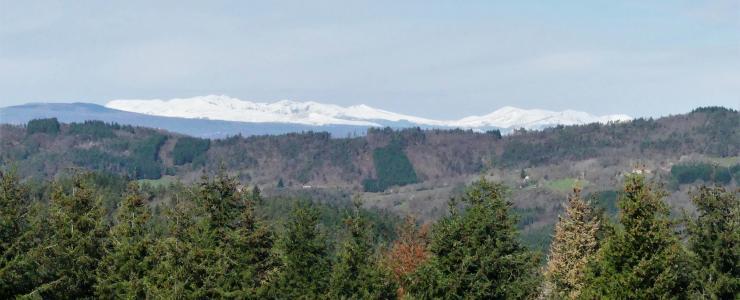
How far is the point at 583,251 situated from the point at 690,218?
39.9 ft

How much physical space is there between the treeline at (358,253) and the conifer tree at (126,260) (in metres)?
0.08

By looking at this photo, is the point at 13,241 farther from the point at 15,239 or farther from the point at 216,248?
the point at 216,248

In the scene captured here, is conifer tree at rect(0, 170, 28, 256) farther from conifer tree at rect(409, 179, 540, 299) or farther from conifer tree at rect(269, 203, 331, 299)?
conifer tree at rect(409, 179, 540, 299)

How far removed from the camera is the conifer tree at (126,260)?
2157 inches

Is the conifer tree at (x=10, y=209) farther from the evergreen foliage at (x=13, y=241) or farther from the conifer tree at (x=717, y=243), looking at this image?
the conifer tree at (x=717, y=243)

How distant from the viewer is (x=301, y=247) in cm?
6944

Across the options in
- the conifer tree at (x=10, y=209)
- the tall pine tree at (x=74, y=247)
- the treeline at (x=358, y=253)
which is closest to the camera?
the treeline at (x=358, y=253)

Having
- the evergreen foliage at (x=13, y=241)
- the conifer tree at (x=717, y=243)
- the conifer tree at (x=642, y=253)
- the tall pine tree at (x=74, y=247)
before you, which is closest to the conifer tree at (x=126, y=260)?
the tall pine tree at (x=74, y=247)

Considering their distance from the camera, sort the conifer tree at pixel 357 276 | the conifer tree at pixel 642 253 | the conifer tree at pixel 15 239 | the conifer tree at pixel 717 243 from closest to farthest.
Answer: the conifer tree at pixel 15 239 < the conifer tree at pixel 642 253 < the conifer tree at pixel 717 243 < the conifer tree at pixel 357 276

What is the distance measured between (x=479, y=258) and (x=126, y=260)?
18454mm

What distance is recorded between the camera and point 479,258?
55.1m

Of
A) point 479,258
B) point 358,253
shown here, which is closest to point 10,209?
point 358,253

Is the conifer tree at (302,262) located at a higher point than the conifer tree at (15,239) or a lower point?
lower

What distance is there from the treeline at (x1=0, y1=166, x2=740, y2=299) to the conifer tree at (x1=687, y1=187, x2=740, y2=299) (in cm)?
6
